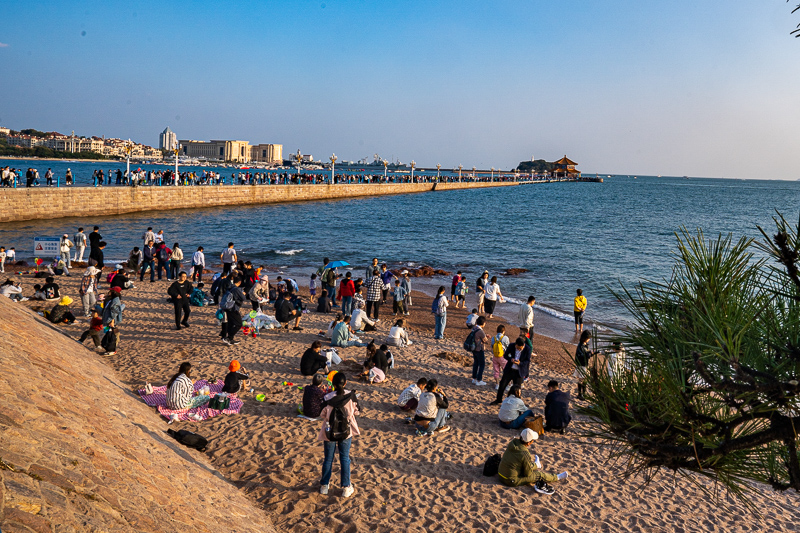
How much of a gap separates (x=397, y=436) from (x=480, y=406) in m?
2.16

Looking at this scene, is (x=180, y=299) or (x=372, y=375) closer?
(x=372, y=375)

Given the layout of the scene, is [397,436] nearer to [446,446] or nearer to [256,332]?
[446,446]

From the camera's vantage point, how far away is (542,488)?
697 cm

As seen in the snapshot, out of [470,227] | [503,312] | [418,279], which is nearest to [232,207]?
Answer: [470,227]

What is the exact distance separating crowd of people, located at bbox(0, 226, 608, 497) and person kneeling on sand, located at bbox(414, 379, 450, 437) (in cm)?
2

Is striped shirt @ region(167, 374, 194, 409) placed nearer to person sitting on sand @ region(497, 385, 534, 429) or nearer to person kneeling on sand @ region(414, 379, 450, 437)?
person kneeling on sand @ region(414, 379, 450, 437)

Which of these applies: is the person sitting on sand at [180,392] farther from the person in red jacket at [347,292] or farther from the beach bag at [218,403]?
the person in red jacket at [347,292]

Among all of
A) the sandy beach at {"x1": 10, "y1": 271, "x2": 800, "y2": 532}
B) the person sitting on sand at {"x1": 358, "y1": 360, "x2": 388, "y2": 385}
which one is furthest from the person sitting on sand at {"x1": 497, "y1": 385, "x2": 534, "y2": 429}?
the person sitting on sand at {"x1": 358, "y1": 360, "x2": 388, "y2": 385}

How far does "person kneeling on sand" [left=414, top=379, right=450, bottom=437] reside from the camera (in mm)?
8328

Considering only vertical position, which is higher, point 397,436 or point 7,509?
point 7,509

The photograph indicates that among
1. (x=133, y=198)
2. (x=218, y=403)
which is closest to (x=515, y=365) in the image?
(x=218, y=403)

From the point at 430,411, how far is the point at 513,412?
1542mm

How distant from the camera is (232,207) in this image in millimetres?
52750

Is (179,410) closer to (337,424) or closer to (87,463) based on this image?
(337,424)
